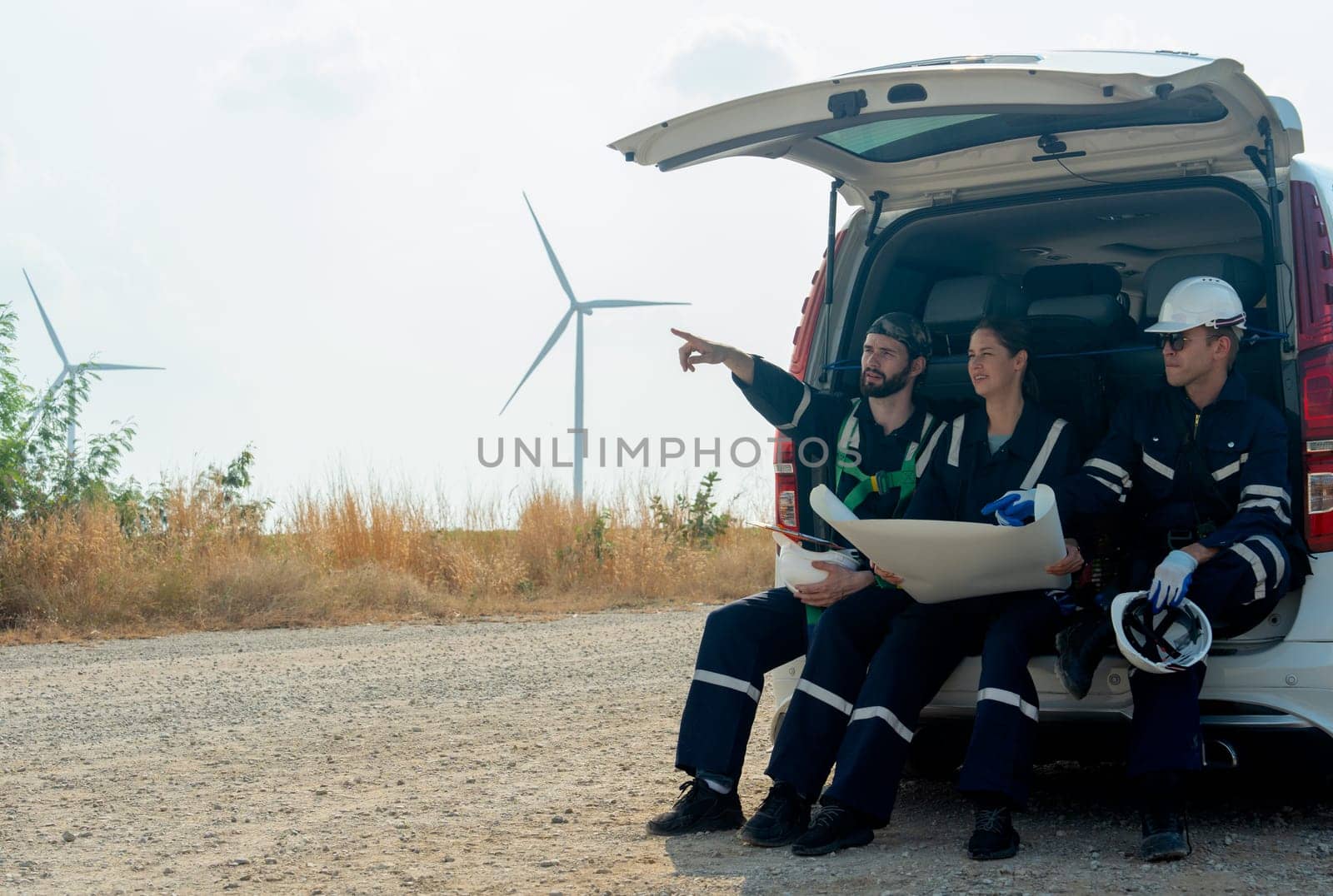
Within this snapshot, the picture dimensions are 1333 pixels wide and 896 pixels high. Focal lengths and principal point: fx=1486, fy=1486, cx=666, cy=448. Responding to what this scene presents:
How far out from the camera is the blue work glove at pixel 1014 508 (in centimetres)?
419

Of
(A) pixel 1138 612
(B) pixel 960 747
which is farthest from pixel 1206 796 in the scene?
(A) pixel 1138 612

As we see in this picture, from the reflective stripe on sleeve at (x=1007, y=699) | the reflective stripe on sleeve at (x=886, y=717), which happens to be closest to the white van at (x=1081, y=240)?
the reflective stripe on sleeve at (x=1007, y=699)

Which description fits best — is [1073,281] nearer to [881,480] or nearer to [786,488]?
[881,480]

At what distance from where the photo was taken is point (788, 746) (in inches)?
170

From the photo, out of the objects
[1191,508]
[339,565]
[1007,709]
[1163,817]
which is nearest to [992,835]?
[1007,709]

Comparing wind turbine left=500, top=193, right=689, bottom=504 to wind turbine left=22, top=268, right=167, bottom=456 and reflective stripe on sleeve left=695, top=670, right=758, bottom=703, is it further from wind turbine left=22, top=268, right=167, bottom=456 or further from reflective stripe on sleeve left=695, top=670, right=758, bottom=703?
reflective stripe on sleeve left=695, top=670, right=758, bottom=703

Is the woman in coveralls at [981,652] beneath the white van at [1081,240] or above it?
beneath

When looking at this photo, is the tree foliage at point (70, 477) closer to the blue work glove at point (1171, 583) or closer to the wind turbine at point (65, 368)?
the wind turbine at point (65, 368)

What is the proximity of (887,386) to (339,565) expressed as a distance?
1024cm

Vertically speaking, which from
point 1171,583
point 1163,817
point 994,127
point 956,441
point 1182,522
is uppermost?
point 994,127

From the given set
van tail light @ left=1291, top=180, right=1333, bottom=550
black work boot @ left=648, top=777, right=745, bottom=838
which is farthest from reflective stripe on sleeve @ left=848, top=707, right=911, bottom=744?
van tail light @ left=1291, top=180, right=1333, bottom=550

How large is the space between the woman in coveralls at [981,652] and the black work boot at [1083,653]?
0.10m

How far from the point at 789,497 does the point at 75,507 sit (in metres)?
10.4

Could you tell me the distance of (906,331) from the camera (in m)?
4.94
